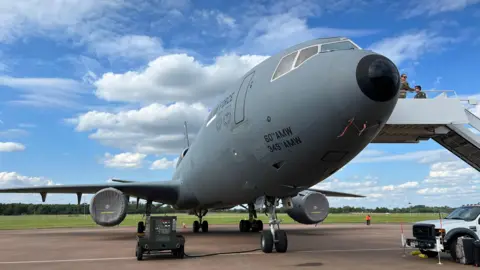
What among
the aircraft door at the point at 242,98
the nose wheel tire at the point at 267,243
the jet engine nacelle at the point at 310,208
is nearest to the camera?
the aircraft door at the point at 242,98

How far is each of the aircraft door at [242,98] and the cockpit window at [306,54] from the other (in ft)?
5.18

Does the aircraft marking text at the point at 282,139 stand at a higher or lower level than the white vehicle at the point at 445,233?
higher

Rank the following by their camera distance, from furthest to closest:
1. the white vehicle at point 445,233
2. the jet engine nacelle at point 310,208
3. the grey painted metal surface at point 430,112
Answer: the grey painted metal surface at point 430,112, the jet engine nacelle at point 310,208, the white vehicle at point 445,233

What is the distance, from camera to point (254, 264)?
8688mm

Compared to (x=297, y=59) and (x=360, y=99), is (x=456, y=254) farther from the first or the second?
(x=297, y=59)

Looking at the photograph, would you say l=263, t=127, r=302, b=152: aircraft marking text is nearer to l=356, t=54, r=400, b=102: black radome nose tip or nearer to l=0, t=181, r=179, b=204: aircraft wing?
l=356, t=54, r=400, b=102: black radome nose tip

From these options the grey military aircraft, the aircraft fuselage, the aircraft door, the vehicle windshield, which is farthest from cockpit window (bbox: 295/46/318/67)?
the vehicle windshield

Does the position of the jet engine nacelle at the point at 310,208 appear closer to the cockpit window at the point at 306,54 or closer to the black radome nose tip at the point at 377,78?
the cockpit window at the point at 306,54

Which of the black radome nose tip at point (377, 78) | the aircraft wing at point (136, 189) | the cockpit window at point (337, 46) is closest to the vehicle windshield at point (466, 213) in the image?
the black radome nose tip at point (377, 78)

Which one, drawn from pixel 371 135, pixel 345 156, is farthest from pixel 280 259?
pixel 371 135

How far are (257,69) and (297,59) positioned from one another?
1.65 m

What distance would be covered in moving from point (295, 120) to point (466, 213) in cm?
659

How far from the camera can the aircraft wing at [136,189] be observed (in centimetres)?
1652

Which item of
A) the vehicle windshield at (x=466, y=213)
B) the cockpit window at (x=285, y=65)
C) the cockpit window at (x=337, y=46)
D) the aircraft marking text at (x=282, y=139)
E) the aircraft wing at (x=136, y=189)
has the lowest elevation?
the vehicle windshield at (x=466, y=213)
